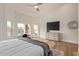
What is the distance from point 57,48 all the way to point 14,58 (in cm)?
67

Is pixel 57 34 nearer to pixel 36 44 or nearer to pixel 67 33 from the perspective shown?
pixel 67 33

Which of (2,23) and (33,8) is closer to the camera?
(2,23)

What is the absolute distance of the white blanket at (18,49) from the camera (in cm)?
116

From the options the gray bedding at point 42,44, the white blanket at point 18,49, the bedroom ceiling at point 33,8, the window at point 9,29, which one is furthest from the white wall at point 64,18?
the window at point 9,29

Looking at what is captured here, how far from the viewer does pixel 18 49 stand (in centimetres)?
120

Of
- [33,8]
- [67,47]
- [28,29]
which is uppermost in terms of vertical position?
[33,8]

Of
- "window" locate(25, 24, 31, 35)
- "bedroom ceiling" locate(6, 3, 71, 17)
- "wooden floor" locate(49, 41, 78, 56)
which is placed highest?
"bedroom ceiling" locate(6, 3, 71, 17)

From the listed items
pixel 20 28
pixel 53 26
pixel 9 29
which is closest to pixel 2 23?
pixel 9 29

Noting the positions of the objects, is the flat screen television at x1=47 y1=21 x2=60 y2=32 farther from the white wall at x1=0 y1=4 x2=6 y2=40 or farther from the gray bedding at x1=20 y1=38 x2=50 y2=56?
the white wall at x1=0 y1=4 x2=6 y2=40

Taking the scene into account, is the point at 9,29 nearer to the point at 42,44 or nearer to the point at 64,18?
the point at 42,44

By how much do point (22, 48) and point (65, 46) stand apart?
0.71m

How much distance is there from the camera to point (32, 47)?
4.06ft

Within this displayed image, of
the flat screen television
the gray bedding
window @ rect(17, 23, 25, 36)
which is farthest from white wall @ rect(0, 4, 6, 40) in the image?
the flat screen television

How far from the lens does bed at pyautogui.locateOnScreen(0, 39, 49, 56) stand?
1.17 m
